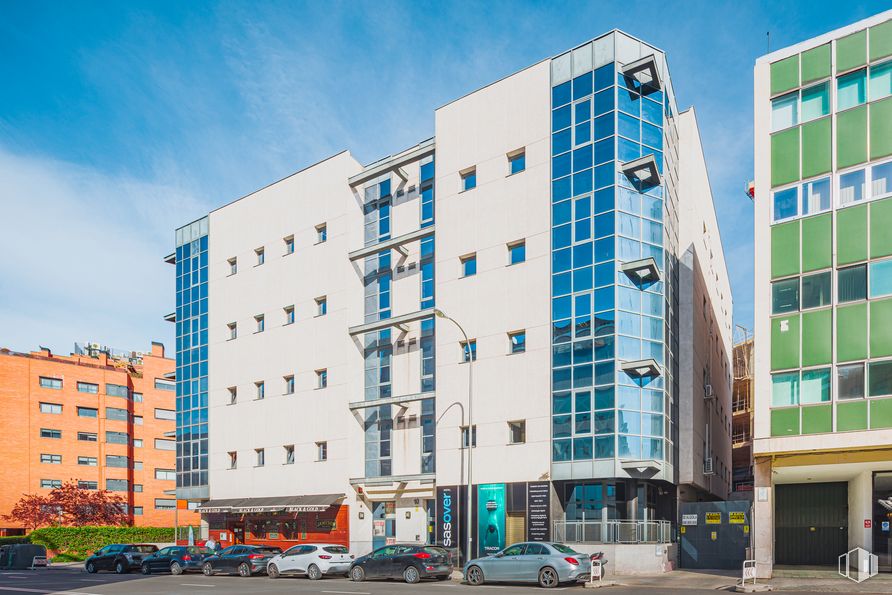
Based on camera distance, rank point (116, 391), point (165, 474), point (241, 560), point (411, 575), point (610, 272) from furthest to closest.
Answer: point (165, 474)
point (116, 391)
point (241, 560)
point (610, 272)
point (411, 575)

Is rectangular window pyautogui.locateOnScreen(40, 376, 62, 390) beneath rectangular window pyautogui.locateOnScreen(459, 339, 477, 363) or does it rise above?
beneath

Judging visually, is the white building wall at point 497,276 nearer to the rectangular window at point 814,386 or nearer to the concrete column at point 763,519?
the concrete column at point 763,519

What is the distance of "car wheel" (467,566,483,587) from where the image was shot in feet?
93.4

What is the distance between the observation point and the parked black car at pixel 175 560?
133 ft

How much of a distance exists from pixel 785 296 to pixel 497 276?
1411 cm

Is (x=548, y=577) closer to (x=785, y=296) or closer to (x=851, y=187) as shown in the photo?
(x=785, y=296)

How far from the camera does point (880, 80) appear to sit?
1091 inches

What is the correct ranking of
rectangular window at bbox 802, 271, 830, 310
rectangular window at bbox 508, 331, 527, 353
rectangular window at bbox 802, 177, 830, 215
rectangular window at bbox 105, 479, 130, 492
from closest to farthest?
rectangular window at bbox 802, 271, 830, 310 → rectangular window at bbox 802, 177, 830, 215 → rectangular window at bbox 508, 331, 527, 353 → rectangular window at bbox 105, 479, 130, 492

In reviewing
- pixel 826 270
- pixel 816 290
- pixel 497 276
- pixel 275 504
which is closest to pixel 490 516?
pixel 497 276

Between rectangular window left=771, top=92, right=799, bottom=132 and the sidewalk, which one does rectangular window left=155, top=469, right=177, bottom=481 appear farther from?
rectangular window left=771, top=92, right=799, bottom=132

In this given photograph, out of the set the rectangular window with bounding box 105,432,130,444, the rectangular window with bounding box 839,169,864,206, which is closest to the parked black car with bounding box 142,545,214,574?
the rectangular window with bounding box 839,169,864,206

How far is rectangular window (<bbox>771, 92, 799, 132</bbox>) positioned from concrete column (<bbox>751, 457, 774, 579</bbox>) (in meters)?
11.6

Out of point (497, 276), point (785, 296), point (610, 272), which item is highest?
point (497, 276)

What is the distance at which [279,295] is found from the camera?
51688 mm
